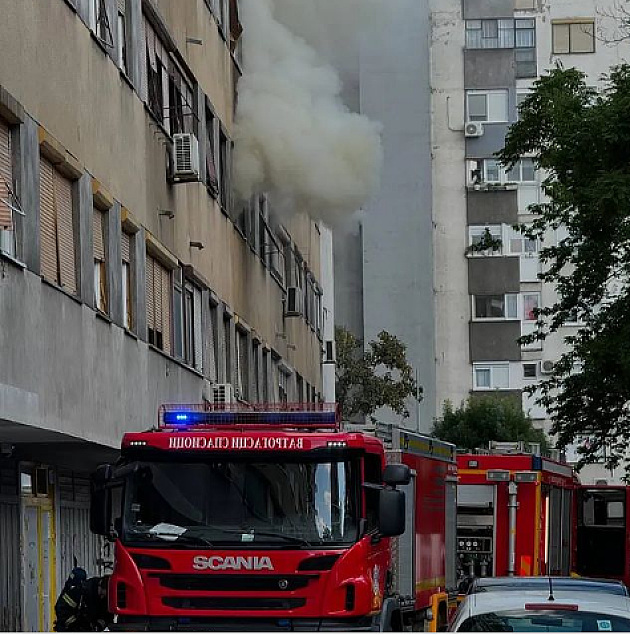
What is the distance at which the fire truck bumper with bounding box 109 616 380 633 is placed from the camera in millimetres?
12797

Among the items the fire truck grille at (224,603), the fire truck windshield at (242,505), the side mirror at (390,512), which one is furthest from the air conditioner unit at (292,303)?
the fire truck grille at (224,603)

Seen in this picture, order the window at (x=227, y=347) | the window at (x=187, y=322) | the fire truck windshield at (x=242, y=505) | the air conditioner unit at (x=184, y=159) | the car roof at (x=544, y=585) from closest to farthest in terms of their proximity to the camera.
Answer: the car roof at (x=544, y=585), the fire truck windshield at (x=242, y=505), the air conditioner unit at (x=184, y=159), the window at (x=187, y=322), the window at (x=227, y=347)

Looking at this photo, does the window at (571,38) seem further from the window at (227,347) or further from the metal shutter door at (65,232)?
the metal shutter door at (65,232)

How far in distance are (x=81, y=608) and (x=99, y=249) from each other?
584 cm

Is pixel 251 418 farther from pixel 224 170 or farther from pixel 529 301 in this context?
pixel 529 301

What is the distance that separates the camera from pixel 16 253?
15805 millimetres

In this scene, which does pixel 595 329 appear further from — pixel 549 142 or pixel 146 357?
pixel 146 357

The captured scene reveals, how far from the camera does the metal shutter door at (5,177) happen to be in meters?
15.3

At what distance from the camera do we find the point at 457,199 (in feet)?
188

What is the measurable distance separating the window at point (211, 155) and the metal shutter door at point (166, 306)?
11.5 feet

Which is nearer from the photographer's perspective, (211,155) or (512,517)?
(512,517)

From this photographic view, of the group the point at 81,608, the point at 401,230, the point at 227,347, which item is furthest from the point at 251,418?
the point at 401,230

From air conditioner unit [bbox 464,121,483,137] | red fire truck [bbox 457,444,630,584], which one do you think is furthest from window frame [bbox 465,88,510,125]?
red fire truck [bbox 457,444,630,584]

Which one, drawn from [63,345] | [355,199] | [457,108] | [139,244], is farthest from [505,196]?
[63,345]
